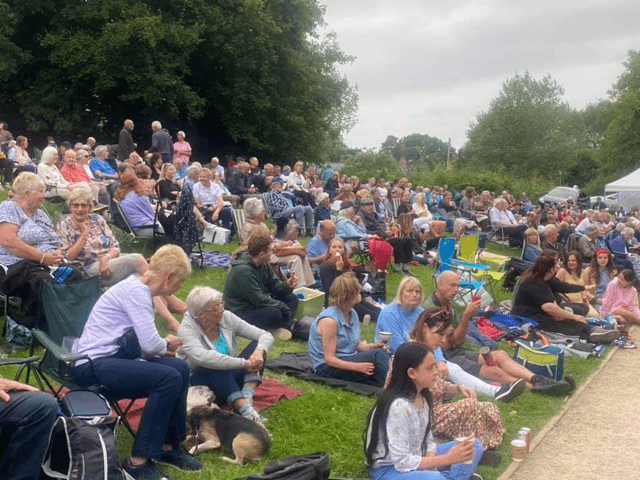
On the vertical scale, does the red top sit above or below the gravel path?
above

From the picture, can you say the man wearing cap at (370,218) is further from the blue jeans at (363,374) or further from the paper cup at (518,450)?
the paper cup at (518,450)

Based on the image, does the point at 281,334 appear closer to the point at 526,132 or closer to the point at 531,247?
the point at 531,247

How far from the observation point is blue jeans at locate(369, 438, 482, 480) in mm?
4348

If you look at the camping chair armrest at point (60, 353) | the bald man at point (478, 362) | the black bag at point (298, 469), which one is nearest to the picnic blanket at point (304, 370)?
the bald man at point (478, 362)

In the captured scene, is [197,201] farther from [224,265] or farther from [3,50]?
[3,50]

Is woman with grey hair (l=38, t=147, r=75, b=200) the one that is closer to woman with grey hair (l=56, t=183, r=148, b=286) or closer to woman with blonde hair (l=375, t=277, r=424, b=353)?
woman with grey hair (l=56, t=183, r=148, b=286)

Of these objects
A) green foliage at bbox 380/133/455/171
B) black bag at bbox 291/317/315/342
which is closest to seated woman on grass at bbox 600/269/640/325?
black bag at bbox 291/317/315/342

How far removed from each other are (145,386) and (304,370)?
255 centimetres

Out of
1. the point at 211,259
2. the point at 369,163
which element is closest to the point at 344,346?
the point at 211,259

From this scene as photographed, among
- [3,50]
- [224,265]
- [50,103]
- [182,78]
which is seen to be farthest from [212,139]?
[224,265]

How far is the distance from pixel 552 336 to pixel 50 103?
21100mm

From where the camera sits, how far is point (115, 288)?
15.7 feet

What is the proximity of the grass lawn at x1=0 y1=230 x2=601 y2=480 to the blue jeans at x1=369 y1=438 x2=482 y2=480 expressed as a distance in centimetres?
43

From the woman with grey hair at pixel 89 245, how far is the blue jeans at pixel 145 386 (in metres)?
2.06
